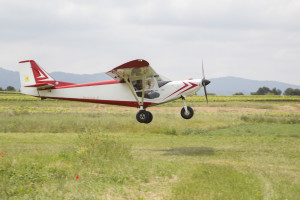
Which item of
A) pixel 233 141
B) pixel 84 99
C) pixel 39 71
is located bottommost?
pixel 233 141

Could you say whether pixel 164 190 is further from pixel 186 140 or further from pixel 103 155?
pixel 186 140

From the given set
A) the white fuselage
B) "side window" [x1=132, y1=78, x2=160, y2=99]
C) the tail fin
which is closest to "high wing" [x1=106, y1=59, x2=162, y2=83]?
"side window" [x1=132, y1=78, x2=160, y2=99]

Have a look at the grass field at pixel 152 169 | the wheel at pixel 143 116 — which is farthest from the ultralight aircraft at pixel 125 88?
the grass field at pixel 152 169

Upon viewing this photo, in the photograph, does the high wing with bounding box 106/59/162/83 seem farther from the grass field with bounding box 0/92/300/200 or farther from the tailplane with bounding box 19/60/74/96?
the tailplane with bounding box 19/60/74/96

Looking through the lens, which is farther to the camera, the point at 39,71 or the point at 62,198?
the point at 39,71

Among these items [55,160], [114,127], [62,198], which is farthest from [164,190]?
[114,127]

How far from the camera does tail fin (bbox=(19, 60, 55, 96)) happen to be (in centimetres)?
2002

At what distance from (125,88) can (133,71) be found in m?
1.63

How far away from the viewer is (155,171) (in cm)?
1283

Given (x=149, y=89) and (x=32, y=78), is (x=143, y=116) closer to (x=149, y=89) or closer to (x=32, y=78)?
(x=149, y=89)

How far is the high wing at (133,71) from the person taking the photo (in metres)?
16.6

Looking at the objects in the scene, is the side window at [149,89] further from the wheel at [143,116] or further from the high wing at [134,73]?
the wheel at [143,116]

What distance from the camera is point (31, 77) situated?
66.0 feet

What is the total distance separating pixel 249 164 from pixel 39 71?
492 inches
